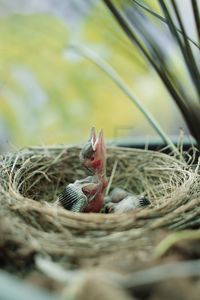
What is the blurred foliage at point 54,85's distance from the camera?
1153 millimetres

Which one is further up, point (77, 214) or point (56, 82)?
point (56, 82)

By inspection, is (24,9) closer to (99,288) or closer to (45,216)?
(45,216)

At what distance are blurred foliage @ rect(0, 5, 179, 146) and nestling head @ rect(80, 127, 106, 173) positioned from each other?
1.39 feet

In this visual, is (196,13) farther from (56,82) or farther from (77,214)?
(56,82)

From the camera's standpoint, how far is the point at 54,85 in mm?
1253

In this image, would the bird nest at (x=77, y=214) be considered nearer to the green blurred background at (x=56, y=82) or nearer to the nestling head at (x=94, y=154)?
the nestling head at (x=94, y=154)

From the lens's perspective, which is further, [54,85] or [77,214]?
[54,85]

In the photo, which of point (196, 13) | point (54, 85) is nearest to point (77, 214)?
point (196, 13)

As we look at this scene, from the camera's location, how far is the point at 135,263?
0.43 metres

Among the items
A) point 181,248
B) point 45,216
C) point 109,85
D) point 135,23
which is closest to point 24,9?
point 109,85

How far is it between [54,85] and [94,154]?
1.98 feet

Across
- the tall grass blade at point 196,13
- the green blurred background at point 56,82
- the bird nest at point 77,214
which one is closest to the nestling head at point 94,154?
the bird nest at point 77,214

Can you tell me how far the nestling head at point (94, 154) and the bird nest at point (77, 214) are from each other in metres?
0.08

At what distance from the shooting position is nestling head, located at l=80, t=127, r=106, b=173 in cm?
68
